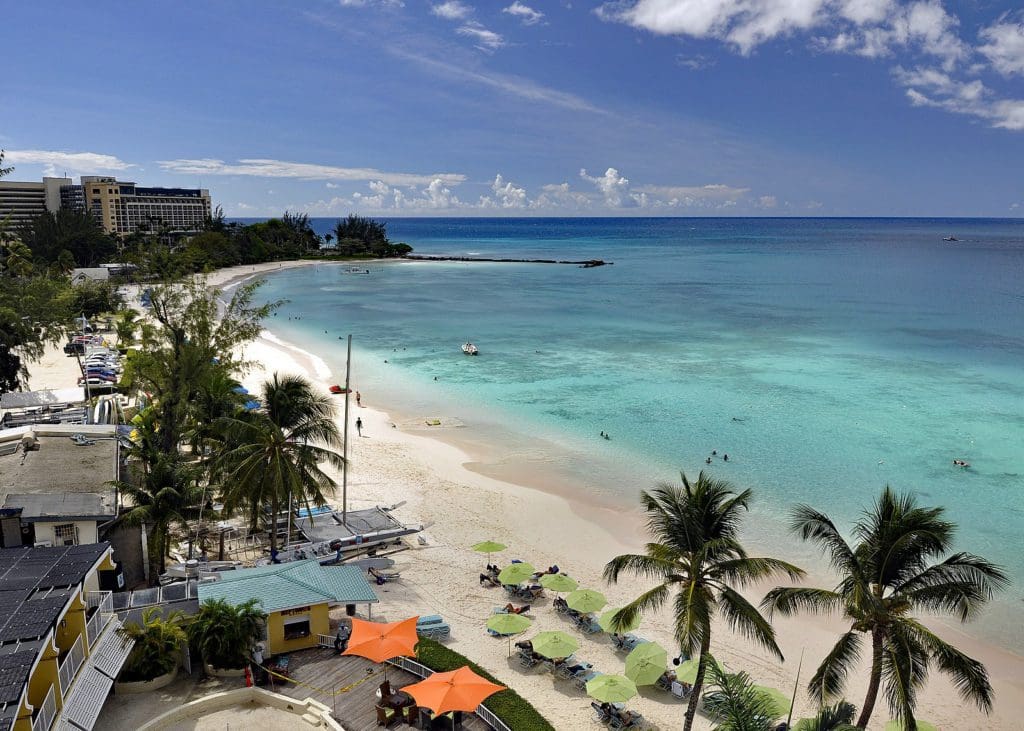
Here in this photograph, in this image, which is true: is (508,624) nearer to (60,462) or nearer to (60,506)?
(60,506)

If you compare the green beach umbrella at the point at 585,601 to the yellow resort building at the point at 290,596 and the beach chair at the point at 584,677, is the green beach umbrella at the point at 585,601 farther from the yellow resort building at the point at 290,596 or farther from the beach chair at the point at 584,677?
the yellow resort building at the point at 290,596

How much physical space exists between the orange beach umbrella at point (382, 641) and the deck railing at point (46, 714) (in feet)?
19.8

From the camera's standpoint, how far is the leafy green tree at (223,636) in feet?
56.2

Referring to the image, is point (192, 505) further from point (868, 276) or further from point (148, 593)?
point (868, 276)

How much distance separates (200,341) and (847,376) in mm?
45640

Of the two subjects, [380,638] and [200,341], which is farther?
[200,341]

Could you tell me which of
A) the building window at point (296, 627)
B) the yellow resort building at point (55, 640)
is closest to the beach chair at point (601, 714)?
the building window at point (296, 627)

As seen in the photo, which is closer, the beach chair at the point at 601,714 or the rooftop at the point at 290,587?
the beach chair at the point at 601,714

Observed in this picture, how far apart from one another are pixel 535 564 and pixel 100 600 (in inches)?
563

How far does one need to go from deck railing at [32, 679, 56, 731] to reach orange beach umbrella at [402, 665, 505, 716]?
673cm

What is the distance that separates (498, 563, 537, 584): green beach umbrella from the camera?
76.3 feet

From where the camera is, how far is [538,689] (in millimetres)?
18641

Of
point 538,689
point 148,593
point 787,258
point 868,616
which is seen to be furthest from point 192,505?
point 787,258

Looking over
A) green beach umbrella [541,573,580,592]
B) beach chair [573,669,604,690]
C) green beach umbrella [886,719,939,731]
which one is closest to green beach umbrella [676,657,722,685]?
beach chair [573,669,604,690]
